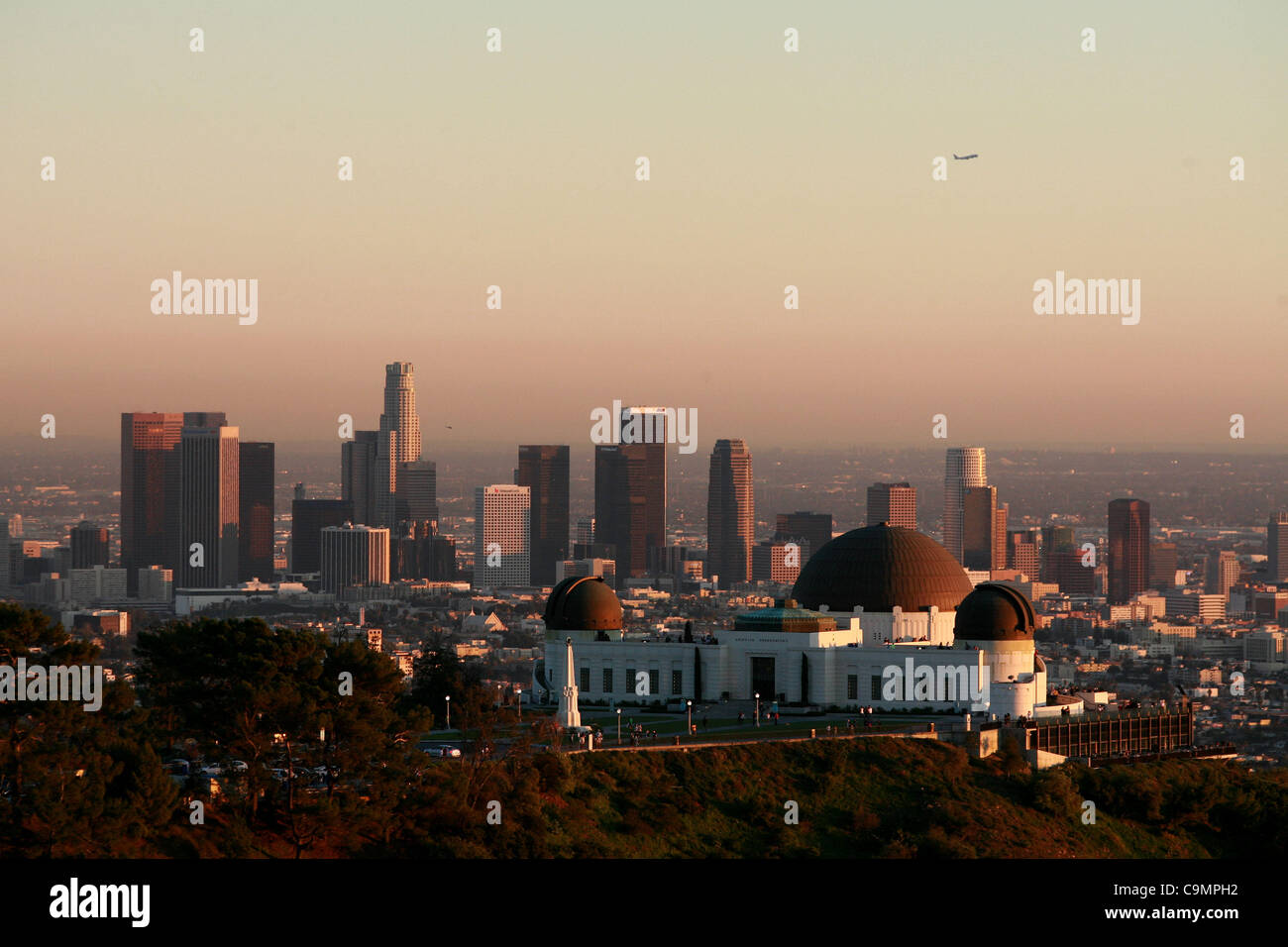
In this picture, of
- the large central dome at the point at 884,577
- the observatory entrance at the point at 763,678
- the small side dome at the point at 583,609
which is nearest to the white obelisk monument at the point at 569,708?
the observatory entrance at the point at 763,678

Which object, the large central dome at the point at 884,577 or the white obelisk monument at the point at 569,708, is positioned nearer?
the white obelisk monument at the point at 569,708

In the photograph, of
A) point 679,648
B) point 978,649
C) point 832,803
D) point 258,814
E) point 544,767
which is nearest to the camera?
point 258,814

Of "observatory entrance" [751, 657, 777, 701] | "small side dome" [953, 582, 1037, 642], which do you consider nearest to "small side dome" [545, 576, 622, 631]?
"observatory entrance" [751, 657, 777, 701]

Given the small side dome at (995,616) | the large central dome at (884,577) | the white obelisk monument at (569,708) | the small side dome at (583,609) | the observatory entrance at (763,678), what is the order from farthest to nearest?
1. the small side dome at (583,609)
2. the large central dome at (884,577)
3. the observatory entrance at (763,678)
4. the small side dome at (995,616)
5. the white obelisk monument at (569,708)

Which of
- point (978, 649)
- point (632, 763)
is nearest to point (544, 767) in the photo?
point (632, 763)

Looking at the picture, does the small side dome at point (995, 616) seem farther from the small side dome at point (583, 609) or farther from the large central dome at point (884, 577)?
the small side dome at point (583, 609)
